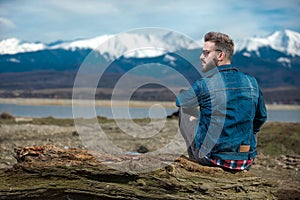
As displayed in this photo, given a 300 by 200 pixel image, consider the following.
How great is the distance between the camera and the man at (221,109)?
6.19 metres

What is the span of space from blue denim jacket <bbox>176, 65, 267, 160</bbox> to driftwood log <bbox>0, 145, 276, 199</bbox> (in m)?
0.33

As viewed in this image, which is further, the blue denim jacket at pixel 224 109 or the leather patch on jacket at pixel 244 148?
the leather patch on jacket at pixel 244 148

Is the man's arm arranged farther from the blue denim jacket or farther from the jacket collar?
the jacket collar

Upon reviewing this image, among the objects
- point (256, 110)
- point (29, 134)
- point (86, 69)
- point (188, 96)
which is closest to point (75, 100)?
point (86, 69)

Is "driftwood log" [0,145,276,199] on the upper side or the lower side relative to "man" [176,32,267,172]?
lower

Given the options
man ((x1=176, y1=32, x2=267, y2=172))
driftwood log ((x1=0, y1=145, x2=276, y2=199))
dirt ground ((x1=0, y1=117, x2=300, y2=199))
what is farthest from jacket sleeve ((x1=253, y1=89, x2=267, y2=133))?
dirt ground ((x1=0, y1=117, x2=300, y2=199))

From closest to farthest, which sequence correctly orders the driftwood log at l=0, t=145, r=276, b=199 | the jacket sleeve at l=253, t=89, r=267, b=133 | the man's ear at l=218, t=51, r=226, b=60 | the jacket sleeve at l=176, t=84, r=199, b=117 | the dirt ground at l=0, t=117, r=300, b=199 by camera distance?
the driftwood log at l=0, t=145, r=276, b=199
the jacket sleeve at l=176, t=84, r=199, b=117
the man's ear at l=218, t=51, r=226, b=60
the jacket sleeve at l=253, t=89, r=267, b=133
the dirt ground at l=0, t=117, r=300, b=199

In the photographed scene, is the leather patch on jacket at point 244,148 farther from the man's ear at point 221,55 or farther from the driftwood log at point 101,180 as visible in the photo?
the man's ear at point 221,55

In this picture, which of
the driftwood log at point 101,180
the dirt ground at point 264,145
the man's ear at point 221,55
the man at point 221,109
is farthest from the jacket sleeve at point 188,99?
the dirt ground at point 264,145

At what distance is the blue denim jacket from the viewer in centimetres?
618

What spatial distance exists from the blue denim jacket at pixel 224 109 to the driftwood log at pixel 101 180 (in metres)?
0.33

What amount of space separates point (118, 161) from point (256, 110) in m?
2.04

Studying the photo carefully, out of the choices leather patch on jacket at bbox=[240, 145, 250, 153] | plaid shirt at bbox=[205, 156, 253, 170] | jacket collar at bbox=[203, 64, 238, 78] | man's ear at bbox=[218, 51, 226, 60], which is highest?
man's ear at bbox=[218, 51, 226, 60]

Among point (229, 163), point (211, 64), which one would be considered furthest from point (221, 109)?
point (229, 163)
